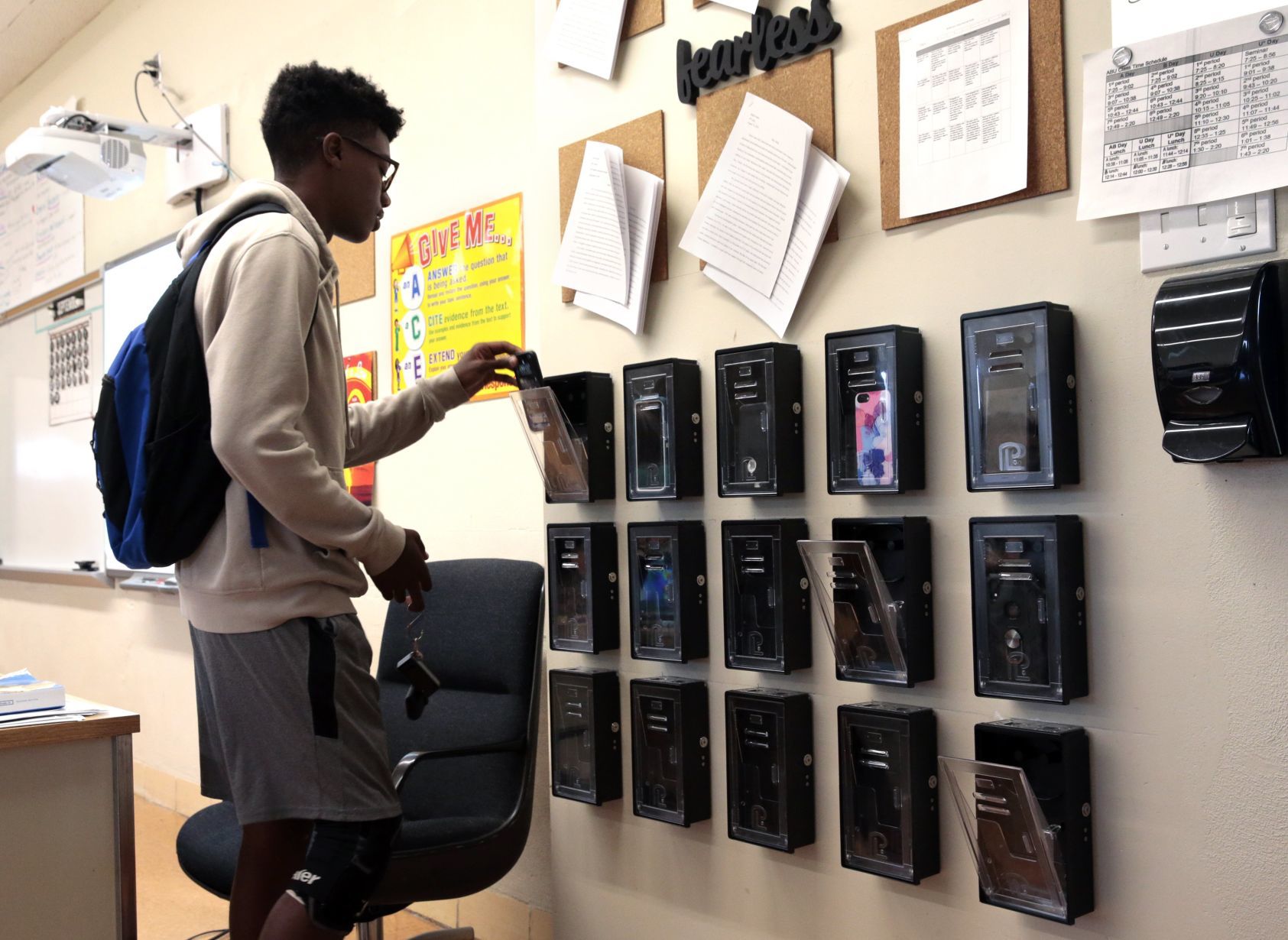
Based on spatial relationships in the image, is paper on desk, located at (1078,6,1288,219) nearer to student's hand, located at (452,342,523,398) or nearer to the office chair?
student's hand, located at (452,342,523,398)

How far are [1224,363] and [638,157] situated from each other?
1.19m

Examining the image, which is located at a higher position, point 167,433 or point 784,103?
point 784,103

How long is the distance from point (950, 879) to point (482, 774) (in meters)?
0.98

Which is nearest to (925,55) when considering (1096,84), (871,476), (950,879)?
(1096,84)

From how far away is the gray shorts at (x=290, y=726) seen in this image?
5.16 feet

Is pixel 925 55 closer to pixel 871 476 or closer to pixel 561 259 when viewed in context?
pixel 871 476

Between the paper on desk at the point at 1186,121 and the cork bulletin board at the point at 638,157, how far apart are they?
2.68 ft

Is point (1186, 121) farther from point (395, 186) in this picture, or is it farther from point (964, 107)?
point (395, 186)

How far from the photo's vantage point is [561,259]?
227cm

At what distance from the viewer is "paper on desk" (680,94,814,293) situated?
→ 1889 mm

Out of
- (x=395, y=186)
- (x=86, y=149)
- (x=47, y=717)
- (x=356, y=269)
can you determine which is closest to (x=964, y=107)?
(x=47, y=717)

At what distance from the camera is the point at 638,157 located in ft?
7.13

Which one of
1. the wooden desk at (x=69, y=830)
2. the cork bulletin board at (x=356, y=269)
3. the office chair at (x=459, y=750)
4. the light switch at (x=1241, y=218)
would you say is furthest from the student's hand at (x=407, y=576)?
the cork bulletin board at (x=356, y=269)

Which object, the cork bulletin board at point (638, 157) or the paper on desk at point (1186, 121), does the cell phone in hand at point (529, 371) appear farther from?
the paper on desk at point (1186, 121)
